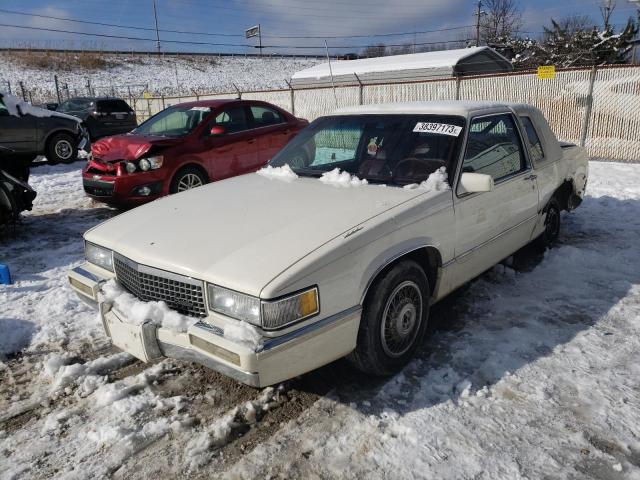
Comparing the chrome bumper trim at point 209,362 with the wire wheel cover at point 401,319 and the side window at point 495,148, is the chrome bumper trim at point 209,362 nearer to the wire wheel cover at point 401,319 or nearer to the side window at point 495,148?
the wire wheel cover at point 401,319

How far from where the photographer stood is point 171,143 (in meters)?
6.78

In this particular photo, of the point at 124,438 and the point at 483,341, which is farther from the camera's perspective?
the point at 483,341

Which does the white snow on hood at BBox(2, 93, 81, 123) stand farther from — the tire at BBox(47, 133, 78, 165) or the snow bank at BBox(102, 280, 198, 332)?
the snow bank at BBox(102, 280, 198, 332)

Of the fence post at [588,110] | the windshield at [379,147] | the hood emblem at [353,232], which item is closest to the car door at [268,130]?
the windshield at [379,147]

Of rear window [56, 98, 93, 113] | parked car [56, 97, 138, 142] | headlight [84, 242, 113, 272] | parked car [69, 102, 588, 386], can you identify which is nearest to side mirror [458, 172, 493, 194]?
parked car [69, 102, 588, 386]

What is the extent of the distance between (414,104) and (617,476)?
2818mm

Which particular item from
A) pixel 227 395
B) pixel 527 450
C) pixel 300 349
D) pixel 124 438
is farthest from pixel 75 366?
pixel 527 450

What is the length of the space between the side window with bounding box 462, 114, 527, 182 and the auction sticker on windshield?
132 mm

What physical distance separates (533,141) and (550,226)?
115 cm

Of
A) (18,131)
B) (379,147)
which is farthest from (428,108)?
(18,131)

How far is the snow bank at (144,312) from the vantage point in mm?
2523

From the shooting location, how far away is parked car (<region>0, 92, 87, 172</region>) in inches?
409

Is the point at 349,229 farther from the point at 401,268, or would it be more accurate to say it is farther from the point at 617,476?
the point at 617,476

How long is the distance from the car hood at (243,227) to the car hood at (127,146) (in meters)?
3.26
